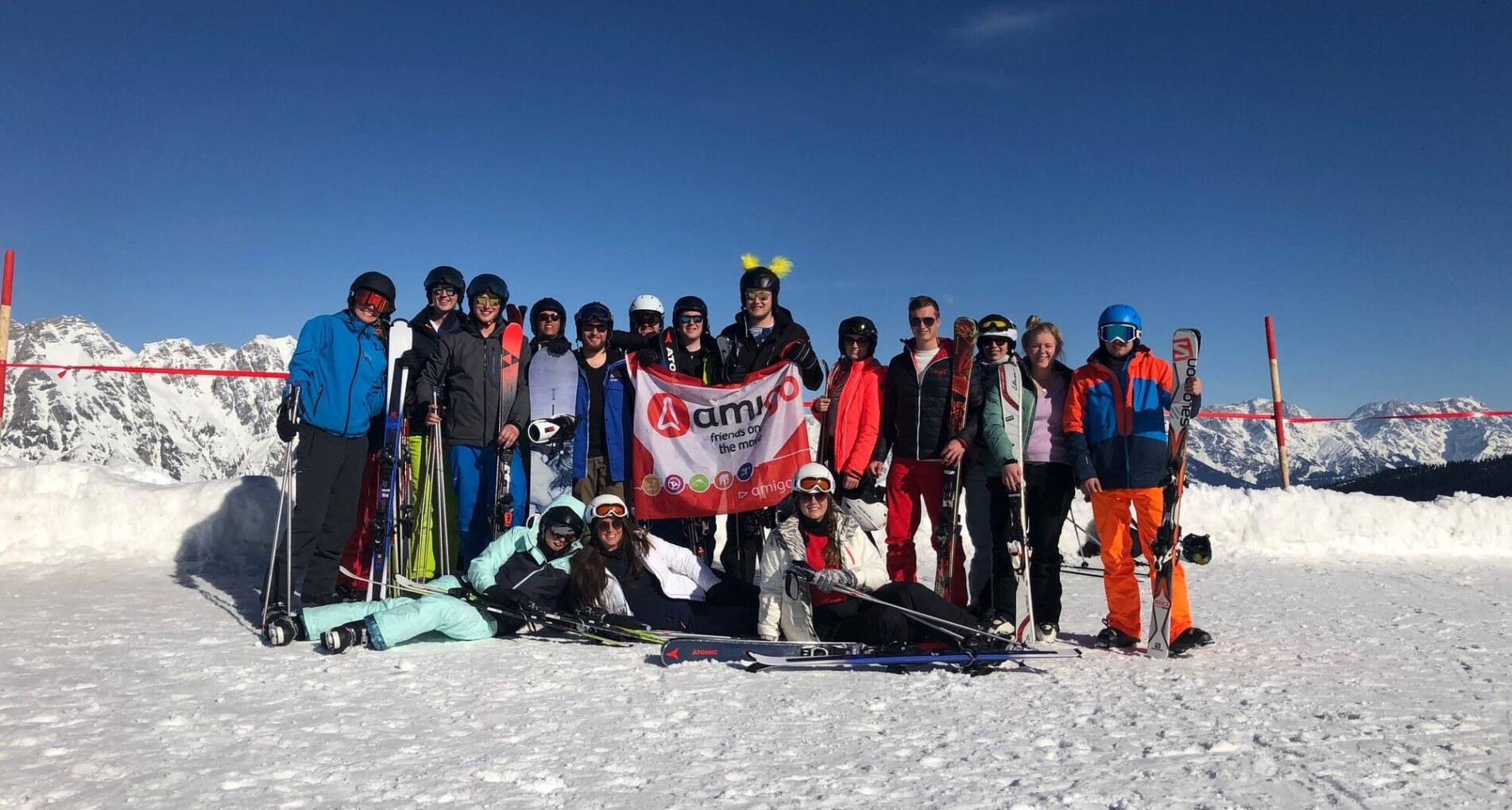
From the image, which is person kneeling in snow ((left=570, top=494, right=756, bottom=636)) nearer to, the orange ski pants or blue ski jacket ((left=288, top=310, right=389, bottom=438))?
blue ski jacket ((left=288, top=310, right=389, bottom=438))

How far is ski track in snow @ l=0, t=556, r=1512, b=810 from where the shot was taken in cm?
297

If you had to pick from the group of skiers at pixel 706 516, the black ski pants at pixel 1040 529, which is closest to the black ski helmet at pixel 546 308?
the group of skiers at pixel 706 516

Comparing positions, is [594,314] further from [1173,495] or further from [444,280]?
[1173,495]

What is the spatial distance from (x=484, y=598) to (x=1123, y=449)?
4073mm

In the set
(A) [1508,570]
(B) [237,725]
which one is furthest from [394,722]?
(A) [1508,570]

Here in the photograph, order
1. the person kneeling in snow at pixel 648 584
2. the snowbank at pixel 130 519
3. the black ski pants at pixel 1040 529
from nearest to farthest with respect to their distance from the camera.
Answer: the black ski pants at pixel 1040 529
the person kneeling in snow at pixel 648 584
the snowbank at pixel 130 519

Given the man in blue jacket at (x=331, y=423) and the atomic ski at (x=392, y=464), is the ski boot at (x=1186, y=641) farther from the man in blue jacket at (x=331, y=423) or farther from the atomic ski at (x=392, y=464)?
the man in blue jacket at (x=331, y=423)

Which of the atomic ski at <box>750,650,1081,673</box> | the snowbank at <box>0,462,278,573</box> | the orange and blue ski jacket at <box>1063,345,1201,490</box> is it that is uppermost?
the orange and blue ski jacket at <box>1063,345,1201,490</box>

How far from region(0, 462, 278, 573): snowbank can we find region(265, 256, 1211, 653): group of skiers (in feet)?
8.79

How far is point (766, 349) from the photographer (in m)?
7.08

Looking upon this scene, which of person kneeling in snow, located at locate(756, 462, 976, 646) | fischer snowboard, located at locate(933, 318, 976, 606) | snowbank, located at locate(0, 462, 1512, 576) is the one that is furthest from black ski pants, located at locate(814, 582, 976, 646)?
snowbank, located at locate(0, 462, 1512, 576)

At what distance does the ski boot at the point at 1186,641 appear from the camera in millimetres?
5141

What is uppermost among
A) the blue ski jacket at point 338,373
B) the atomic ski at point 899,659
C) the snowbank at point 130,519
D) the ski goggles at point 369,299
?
the ski goggles at point 369,299

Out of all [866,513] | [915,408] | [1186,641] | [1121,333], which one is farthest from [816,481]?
[1186,641]
